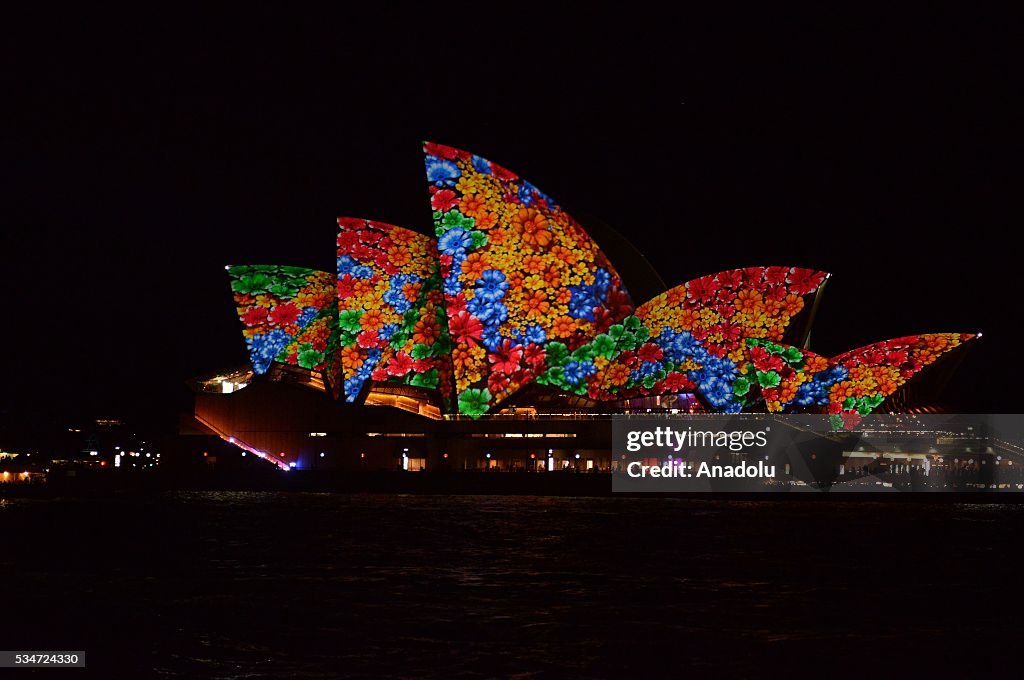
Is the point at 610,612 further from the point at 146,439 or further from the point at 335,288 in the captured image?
the point at 146,439

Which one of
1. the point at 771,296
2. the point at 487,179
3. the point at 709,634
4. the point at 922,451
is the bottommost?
the point at 709,634

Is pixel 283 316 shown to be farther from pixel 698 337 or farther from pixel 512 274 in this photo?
pixel 698 337

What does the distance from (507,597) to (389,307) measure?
28.6 metres

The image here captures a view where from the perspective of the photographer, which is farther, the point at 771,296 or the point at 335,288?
the point at 335,288

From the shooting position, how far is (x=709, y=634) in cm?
1347

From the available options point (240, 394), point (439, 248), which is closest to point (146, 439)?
point (240, 394)

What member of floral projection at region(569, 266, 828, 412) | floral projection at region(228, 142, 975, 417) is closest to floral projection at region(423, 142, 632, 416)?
floral projection at region(228, 142, 975, 417)

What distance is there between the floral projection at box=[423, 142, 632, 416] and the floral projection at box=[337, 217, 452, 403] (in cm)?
154

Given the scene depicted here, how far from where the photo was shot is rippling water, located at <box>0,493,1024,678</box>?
1206 cm

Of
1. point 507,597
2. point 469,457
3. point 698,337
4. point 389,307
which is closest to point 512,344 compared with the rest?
point 389,307

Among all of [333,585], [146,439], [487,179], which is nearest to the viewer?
[333,585]

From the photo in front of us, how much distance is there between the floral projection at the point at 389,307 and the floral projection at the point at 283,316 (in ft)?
4.77

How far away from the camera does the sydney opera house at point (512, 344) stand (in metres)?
41.9

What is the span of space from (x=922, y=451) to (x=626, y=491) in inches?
429
